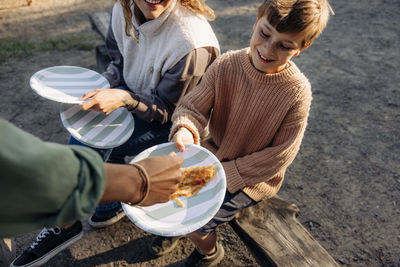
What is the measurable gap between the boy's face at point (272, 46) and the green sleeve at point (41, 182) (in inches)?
40.6

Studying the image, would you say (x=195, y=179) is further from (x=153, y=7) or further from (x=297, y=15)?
(x=153, y=7)

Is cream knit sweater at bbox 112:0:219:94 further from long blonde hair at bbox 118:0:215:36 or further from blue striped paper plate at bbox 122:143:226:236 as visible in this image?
blue striped paper plate at bbox 122:143:226:236

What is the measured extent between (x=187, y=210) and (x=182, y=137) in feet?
1.38

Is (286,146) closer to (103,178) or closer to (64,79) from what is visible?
(103,178)

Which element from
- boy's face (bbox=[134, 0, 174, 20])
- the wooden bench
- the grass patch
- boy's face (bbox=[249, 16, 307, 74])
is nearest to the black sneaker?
the wooden bench

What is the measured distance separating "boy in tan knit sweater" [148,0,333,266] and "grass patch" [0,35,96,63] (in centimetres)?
334

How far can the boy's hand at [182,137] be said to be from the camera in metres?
1.85

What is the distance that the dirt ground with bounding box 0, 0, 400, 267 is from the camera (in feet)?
8.43

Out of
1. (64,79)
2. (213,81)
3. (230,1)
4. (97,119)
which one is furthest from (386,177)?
(230,1)

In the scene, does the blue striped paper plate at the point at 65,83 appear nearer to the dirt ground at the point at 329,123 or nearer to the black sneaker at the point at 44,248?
the black sneaker at the point at 44,248

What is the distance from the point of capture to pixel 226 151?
213cm

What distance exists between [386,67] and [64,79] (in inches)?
154

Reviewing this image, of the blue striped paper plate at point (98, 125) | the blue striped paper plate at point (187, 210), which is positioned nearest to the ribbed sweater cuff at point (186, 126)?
the blue striped paper plate at point (187, 210)

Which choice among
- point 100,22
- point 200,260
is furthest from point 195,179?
point 100,22
